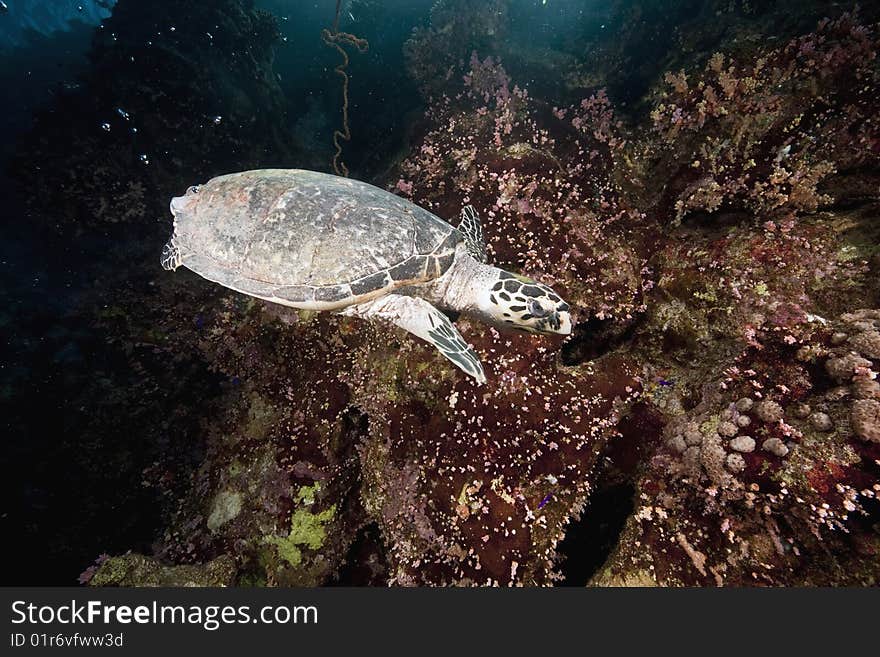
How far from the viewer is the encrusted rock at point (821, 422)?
1966 mm

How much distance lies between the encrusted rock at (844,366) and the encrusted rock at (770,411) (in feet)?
1.22

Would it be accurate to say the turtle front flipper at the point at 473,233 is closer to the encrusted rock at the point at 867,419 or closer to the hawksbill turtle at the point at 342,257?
the hawksbill turtle at the point at 342,257

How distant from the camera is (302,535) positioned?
11.0 ft

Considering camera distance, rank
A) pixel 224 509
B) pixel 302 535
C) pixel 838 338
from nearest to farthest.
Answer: pixel 838 338 → pixel 302 535 → pixel 224 509

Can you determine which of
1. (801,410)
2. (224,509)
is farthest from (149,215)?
(801,410)

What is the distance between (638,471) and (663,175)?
12.1 ft

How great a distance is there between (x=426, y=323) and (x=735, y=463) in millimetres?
2442

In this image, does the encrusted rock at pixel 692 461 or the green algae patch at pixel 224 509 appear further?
the green algae patch at pixel 224 509

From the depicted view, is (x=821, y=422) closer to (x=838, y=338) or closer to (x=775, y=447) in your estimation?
(x=775, y=447)

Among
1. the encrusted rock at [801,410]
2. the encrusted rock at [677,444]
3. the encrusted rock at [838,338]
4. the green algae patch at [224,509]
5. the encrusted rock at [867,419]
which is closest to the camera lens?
the encrusted rock at [867,419]

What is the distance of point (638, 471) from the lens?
2.54 meters

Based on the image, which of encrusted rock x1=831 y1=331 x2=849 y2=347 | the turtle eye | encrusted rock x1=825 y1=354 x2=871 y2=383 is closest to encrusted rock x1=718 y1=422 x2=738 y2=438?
encrusted rock x1=825 y1=354 x2=871 y2=383

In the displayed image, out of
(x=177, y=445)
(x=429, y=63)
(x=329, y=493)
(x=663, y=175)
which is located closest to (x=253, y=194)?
(x=329, y=493)

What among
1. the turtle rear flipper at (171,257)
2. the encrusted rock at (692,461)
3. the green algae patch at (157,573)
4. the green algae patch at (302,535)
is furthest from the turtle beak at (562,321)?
the green algae patch at (157,573)
